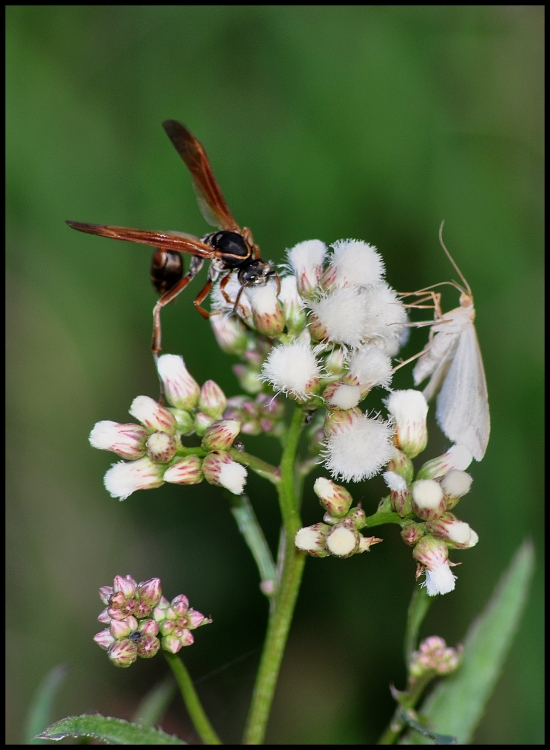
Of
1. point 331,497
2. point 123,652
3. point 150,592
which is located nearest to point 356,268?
point 331,497

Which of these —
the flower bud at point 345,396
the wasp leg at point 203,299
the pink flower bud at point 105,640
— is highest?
the wasp leg at point 203,299

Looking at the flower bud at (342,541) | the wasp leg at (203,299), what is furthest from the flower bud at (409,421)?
the wasp leg at (203,299)

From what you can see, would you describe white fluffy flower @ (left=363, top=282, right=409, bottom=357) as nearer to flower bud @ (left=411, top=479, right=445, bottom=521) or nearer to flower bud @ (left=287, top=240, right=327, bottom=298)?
flower bud @ (left=287, top=240, right=327, bottom=298)

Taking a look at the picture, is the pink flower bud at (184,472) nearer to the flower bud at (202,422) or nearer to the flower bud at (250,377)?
the flower bud at (202,422)

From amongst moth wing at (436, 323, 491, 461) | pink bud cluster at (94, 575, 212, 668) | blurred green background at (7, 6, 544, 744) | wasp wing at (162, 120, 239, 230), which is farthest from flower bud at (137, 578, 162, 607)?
blurred green background at (7, 6, 544, 744)

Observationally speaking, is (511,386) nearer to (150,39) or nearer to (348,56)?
(348,56)

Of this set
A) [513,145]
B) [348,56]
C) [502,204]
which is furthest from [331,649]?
[348,56]

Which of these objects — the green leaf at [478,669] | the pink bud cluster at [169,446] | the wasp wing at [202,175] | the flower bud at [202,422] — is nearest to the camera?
the pink bud cluster at [169,446]
